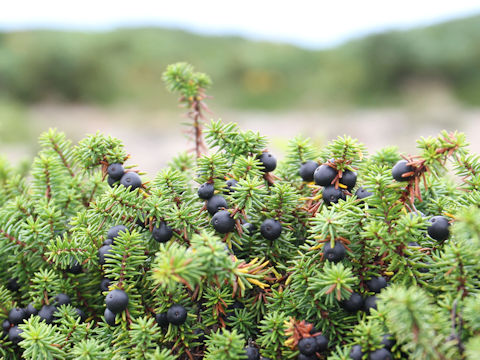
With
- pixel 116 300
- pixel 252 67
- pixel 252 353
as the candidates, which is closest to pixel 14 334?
pixel 116 300

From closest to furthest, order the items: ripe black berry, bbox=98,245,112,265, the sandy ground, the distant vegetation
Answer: ripe black berry, bbox=98,245,112,265 → the sandy ground → the distant vegetation

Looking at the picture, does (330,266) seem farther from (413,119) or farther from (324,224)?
(413,119)

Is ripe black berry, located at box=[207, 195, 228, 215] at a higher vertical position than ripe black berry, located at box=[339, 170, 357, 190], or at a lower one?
lower

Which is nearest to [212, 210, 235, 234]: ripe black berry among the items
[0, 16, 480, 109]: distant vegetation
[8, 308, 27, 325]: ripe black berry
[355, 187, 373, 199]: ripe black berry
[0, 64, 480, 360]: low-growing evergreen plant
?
[0, 64, 480, 360]: low-growing evergreen plant

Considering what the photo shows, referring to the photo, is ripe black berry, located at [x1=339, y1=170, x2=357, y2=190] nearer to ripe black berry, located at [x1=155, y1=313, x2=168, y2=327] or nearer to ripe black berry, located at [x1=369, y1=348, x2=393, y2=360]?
ripe black berry, located at [x1=369, y1=348, x2=393, y2=360]

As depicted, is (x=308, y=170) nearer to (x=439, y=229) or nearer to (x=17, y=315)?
(x=439, y=229)

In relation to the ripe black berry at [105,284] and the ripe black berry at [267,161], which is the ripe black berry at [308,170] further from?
the ripe black berry at [105,284]
